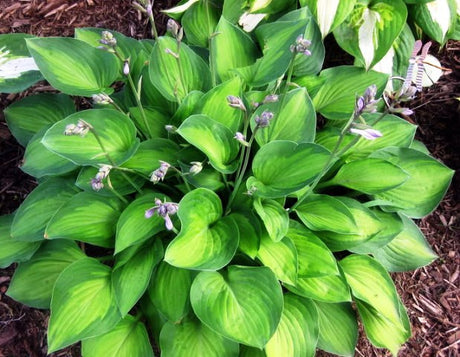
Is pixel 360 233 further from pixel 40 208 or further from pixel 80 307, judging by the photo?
pixel 40 208

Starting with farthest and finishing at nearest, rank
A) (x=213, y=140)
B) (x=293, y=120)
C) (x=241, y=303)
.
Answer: (x=293, y=120) → (x=213, y=140) → (x=241, y=303)

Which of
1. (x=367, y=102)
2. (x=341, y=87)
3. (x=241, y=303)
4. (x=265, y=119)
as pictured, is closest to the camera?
(x=367, y=102)

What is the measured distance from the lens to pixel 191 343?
62.3 inches

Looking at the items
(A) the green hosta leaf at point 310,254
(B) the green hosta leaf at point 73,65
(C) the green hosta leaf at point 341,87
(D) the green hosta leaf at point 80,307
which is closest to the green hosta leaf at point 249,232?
(A) the green hosta leaf at point 310,254

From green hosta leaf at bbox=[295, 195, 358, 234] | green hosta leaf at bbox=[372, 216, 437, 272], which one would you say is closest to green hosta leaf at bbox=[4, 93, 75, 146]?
green hosta leaf at bbox=[295, 195, 358, 234]

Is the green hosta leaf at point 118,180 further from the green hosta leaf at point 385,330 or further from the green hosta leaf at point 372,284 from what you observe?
the green hosta leaf at point 385,330

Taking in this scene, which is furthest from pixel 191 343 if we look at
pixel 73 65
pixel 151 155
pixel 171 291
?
pixel 73 65

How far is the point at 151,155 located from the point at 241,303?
24.3 inches

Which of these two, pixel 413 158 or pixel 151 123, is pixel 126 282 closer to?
pixel 151 123

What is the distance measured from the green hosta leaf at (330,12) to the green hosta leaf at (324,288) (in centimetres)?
102

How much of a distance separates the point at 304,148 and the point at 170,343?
82cm

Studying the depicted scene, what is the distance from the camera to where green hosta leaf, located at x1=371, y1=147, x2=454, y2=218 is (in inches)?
68.7

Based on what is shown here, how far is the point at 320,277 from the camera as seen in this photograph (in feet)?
5.19

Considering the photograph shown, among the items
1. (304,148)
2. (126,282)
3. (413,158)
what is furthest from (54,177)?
(413,158)
